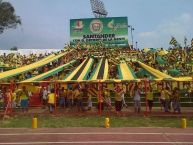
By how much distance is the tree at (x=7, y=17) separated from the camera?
2201 inches

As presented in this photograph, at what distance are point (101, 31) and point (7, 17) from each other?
578 inches

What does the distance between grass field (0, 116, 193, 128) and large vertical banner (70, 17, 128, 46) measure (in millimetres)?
23819

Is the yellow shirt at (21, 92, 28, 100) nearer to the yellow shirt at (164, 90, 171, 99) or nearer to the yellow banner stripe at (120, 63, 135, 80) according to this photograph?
the yellow banner stripe at (120, 63, 135, 80)

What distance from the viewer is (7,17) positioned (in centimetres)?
5616

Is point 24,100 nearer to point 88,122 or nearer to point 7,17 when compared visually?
point 88,122

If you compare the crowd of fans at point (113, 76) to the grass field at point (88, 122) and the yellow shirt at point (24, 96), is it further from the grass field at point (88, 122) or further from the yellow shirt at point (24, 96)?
the grass field at point (88, 122)

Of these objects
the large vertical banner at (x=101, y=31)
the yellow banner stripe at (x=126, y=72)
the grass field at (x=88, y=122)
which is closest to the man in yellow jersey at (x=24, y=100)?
the grass field at (x=88, y=122)

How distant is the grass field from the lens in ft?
68.6

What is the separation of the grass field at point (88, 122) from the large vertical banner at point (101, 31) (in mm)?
23819

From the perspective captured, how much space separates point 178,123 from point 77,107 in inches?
315

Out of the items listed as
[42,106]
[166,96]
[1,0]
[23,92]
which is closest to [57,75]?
[42,106]

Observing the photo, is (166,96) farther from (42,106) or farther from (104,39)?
(104,39)

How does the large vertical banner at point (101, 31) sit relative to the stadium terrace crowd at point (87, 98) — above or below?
above
